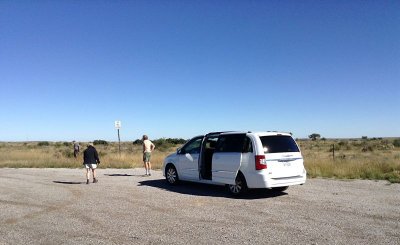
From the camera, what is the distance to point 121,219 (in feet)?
29.6

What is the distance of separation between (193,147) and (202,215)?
16.7ft

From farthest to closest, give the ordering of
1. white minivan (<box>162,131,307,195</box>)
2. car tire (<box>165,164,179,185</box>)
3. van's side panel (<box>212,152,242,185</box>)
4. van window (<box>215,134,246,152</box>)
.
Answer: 1. car tire (<box>165,164,179,185</box>)
2. van window (<box>215,134,246,152</box>)
3. van's side panel (<box>212,152,242,185</box>)
4. white minivan (<box>162,131,307,195</box>)

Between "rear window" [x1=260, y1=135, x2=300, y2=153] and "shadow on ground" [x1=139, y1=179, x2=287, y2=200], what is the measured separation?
51.7 inches

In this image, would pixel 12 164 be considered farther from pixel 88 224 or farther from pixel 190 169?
pixel 88 224

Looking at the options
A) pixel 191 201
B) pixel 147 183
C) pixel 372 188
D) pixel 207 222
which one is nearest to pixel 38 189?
pixel 147 183

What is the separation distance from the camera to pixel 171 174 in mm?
14875

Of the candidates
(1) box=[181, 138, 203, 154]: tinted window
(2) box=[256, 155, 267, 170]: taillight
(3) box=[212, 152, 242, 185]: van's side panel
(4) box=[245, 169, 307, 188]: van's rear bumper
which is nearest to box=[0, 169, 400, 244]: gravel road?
(4) box=[245, 169, 307, 188]: van's rear bumper

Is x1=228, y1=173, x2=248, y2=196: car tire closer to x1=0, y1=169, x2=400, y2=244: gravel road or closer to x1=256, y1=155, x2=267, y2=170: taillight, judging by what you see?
x1=0, y1=169, x2=400, y2=244: gravel road

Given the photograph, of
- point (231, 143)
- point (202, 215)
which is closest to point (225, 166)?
point (231, 143)

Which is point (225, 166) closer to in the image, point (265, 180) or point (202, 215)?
point (265, 180)

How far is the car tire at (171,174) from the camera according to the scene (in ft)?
48.2

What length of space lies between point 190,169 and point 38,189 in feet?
17.9

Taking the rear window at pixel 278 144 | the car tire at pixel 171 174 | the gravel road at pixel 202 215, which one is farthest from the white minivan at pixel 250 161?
the car tire at pixel 171 174

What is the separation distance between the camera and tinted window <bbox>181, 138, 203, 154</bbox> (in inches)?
546
